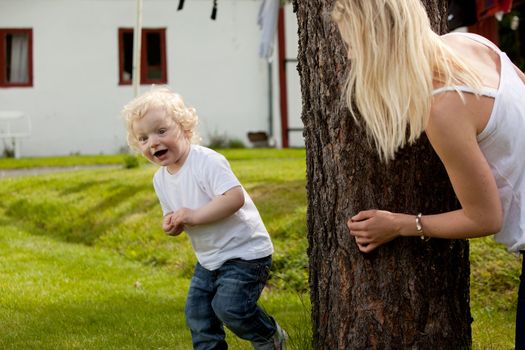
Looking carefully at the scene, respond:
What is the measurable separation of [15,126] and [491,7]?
1291cm

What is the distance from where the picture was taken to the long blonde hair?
9.40 ft

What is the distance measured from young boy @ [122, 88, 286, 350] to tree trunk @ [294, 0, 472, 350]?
16.8 inches

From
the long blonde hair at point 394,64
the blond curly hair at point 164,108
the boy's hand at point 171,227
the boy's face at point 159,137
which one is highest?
the long blonde hair at point 394,64

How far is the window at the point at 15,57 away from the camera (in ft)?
69.3

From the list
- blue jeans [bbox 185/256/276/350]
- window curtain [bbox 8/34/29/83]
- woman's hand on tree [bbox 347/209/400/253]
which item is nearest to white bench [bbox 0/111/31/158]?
window curtain [bbox 8/34/29/83]

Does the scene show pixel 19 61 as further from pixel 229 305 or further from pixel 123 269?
pixel 229 305

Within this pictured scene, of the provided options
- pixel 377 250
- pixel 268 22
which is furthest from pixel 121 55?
pixel 377 250

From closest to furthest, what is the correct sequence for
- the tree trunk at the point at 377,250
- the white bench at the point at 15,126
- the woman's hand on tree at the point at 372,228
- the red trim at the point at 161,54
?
the woman's hand on tree at the point at 372,228 < the tree trunk at the point at 377,250 < the white bench at the point at 15,126 < the red trim at the point at 161,54

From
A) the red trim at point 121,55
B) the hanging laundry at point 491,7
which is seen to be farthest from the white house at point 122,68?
the hanging laundry at point 491,7

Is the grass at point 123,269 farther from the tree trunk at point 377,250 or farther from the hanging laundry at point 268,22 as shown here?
the hanging laundry at point 268,22

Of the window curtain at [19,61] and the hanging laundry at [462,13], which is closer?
the hanging laundry at [462,13]

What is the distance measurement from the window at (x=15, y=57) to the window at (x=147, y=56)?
76.3 inches

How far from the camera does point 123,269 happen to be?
750 centimetres

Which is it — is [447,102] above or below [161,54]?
below
